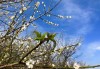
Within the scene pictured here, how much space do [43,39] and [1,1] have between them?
3.86 m

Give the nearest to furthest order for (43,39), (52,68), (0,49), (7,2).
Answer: (43,39), (52,68), (0,49), (7,2)

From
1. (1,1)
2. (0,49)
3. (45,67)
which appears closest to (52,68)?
(45,67)

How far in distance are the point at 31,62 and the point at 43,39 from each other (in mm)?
472

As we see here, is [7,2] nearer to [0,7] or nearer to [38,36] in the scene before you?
[0,7]

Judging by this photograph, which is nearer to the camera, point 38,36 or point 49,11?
point 38,36

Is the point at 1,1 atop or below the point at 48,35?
atop

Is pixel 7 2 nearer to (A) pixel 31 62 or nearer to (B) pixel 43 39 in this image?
(A) pixel 31 62

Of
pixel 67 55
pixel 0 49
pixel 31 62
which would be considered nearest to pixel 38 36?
pixel 31 62

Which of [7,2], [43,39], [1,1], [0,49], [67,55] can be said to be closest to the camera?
[43,39]

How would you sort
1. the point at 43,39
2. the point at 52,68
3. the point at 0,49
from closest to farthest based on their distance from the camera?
the point at 43,39 < the point at 52,68 < the point at 0,49

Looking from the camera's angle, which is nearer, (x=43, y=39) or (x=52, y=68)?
(x=43, y=39)

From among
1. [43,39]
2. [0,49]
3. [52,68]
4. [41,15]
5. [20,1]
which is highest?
[20,1]

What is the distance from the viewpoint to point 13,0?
5520mm

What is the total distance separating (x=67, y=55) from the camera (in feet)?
99.3
